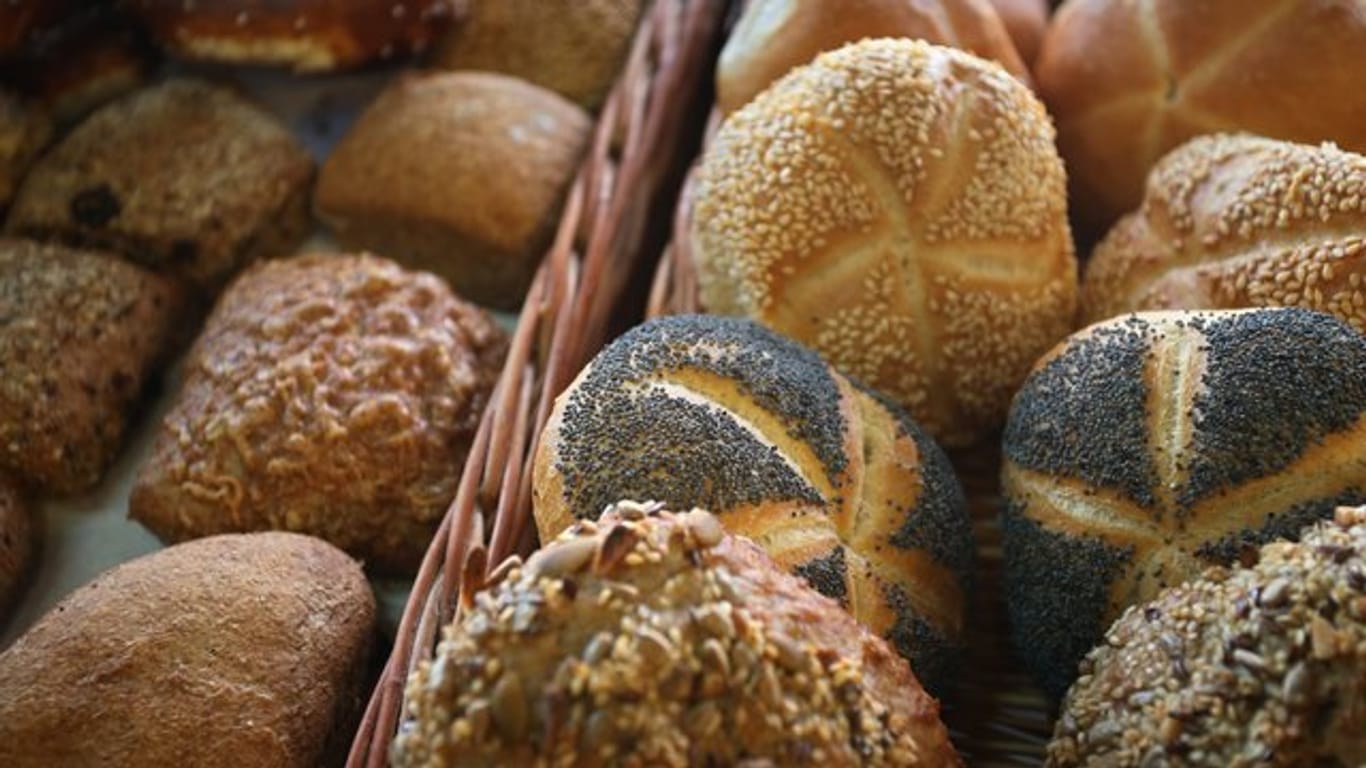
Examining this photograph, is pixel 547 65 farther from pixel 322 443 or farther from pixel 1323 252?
pixel 1323 252

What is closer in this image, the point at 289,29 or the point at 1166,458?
the point at 1166,458

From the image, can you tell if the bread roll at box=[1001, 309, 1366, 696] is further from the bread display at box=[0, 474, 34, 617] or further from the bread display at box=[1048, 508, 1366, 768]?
the bread display at box=[0, 474, 34, 617]

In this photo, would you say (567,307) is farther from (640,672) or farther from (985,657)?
(640,672)

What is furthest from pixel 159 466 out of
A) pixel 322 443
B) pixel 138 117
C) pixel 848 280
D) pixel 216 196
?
pixel 848 280

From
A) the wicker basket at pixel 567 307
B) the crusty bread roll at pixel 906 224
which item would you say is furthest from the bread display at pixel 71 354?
the crusty bread roll at pixel 906 224

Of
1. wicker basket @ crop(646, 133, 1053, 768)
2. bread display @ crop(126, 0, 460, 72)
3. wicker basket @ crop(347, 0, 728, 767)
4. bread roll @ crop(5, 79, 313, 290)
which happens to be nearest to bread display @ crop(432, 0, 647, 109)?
wicker basket @ crop(347, 0, 728, 767)

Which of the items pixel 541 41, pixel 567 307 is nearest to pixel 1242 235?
pixel 567 307
